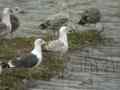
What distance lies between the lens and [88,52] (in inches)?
715

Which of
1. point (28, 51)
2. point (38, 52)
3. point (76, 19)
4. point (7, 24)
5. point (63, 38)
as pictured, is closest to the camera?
point (38, 52)

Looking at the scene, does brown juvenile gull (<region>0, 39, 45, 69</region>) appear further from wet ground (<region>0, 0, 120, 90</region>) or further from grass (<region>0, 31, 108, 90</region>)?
wet ground (<region>0, 0, 120, 90</region>)

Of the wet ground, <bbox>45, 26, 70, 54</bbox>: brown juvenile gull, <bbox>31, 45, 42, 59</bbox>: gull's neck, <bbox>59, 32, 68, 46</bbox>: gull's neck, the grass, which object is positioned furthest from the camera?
<bbox>59, 32, 68, 46</bbox>: gull's neck

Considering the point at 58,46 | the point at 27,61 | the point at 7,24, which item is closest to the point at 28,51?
the point at 58,46

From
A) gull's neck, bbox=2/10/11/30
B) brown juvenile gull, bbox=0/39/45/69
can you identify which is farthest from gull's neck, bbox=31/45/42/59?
gull's neck, bbox=2/10/11/30

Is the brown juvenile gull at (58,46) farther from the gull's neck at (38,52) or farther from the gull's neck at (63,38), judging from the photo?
the gull's neck at (38,52)

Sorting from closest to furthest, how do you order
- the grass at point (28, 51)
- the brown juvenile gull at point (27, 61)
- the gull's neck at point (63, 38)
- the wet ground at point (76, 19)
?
the grass at point (28, 51), the wet ground at point (76, 19), the brown juvenile gull at point (27, 61), the gull's neck at point (63, 38)

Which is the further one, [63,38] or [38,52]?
[63,38]

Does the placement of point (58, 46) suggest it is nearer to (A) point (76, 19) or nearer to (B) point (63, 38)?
(B) point (63, 38)

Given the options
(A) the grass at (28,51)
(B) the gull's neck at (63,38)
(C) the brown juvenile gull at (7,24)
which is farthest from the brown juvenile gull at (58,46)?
(C) the brown juvenile gull at (7,24)

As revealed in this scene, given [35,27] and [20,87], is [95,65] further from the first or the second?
[35,27]

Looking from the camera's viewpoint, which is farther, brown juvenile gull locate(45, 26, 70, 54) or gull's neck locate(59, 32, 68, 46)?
gull's neck locate(59, 32, 68, 46)

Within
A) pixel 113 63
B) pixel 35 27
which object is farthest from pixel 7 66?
pixel 35 27

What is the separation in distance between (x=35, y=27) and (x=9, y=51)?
472 cm
